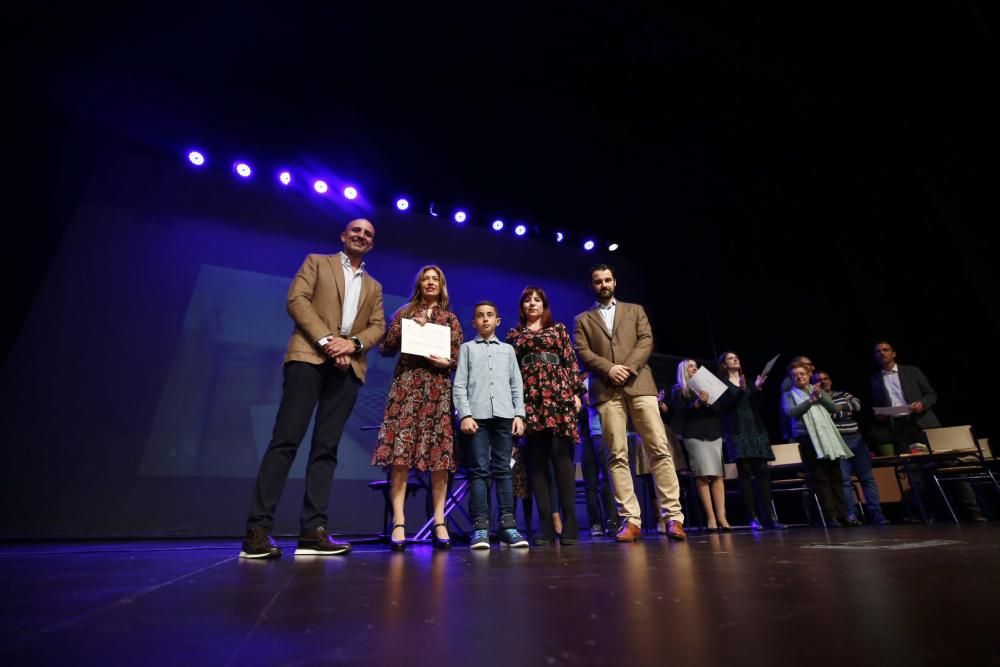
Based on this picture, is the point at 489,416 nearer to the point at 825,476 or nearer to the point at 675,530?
the point at 675,530

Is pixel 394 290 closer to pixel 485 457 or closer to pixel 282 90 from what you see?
pixel 282 90

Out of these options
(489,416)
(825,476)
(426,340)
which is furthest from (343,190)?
(825,476)

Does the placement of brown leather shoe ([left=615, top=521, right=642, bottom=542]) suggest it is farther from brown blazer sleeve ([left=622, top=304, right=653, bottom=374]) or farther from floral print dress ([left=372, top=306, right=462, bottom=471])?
floral print dress ([left=372, top=306, right=462, bottom=471])

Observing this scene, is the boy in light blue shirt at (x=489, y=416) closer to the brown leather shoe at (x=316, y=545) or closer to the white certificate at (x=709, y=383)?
the brown leather shoe at (x=316, y=545)

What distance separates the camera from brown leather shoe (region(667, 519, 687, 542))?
2512mm

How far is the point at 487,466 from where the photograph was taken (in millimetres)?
2656

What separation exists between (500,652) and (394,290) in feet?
17.1

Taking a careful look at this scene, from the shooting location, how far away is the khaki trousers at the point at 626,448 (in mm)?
2732

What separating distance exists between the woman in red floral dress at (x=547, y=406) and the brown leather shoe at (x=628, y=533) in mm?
221

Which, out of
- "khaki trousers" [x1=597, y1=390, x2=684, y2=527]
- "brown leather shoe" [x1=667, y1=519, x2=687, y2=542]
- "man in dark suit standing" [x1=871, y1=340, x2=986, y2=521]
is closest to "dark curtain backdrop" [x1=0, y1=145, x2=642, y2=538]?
"khaki trousers" [x1=597, y1=390, x2=684, y2=527]

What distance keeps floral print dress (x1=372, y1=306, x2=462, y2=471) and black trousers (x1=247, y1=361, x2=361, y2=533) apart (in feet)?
1.08

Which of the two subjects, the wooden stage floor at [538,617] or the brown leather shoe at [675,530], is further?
the brown leather shoe at [675,530]

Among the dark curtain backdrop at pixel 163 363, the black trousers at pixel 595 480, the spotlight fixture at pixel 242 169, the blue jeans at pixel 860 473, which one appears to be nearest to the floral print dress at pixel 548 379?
the black trousers at pixel 595 480

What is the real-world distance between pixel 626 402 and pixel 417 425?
3.82 feet
